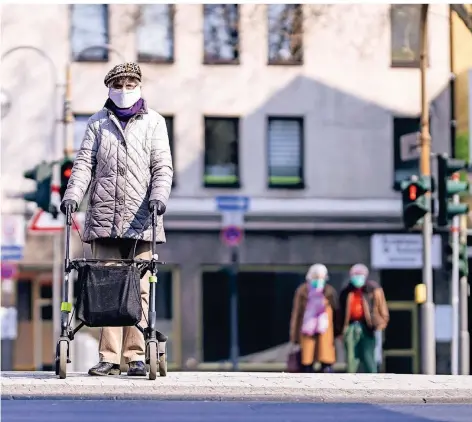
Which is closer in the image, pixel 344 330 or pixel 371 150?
pixel 344 330

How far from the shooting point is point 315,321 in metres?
21.5

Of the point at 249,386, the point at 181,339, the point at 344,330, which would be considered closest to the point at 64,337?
the point at 249,386

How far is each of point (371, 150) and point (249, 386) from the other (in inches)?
905

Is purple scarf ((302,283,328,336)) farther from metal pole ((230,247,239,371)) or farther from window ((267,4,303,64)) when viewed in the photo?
window ((267,4,303,64))

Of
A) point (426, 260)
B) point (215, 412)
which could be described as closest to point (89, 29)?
point (426, 260)

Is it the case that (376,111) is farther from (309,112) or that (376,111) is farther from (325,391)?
(325,391)

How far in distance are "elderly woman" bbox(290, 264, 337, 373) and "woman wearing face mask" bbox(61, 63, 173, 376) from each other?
10709mm

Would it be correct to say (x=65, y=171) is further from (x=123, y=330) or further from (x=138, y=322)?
(x=138, y=322)

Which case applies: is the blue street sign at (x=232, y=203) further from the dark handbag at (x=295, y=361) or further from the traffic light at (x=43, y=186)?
the traffic light at (x=43, y=186)

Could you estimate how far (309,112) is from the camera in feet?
108

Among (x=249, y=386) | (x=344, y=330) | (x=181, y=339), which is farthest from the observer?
(x=181, y=339)

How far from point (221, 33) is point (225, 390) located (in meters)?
23.1

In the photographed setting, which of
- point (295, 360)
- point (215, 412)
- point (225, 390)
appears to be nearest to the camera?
point (215, 412)

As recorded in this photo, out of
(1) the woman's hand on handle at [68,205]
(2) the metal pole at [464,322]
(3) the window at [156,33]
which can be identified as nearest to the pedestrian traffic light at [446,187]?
(2) the metal pole at [464,322]
